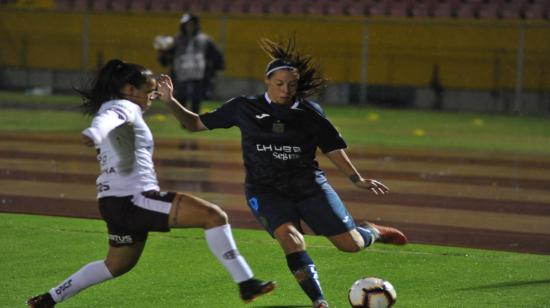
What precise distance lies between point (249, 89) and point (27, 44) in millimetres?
6511

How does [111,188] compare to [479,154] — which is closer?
[111,188]

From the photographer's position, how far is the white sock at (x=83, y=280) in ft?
23.7

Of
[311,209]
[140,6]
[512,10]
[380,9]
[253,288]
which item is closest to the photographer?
[253,288]

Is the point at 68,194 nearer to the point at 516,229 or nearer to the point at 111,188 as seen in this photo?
the point at 516,229

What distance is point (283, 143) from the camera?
796 centimetres

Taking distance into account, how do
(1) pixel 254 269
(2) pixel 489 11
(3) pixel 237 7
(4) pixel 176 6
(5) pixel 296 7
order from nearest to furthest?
(1) pixel 254 269 → (2) pixel 489 11 → (5) pixel 296 7 → (3) pixel 237 7 → (4) pixel 176 6

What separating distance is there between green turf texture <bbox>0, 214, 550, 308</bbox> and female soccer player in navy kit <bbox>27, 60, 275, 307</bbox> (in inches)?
24.6

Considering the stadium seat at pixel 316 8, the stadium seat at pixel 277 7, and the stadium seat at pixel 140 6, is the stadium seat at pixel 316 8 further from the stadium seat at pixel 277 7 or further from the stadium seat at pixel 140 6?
the stadium seat at pixel 140 6

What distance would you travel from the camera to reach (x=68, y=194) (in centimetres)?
1345

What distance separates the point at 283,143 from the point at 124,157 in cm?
124

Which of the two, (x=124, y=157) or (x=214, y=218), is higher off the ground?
(x=124, y=157)

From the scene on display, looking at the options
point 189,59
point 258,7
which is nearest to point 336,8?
point 258,7

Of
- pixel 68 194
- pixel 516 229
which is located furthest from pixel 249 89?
pixel 516 229

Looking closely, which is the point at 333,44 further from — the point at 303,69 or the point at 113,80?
the point at 113,80
